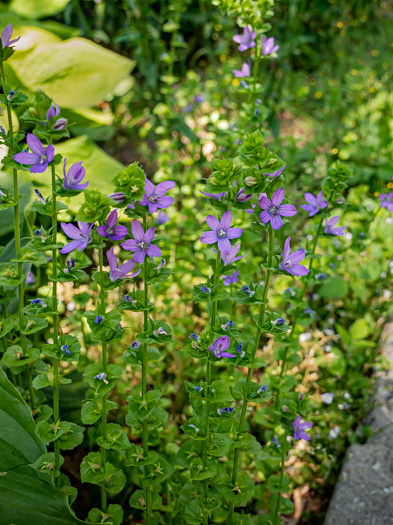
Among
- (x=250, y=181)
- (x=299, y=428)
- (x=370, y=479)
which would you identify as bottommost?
(x=370, y=479)

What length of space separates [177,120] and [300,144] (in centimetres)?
112

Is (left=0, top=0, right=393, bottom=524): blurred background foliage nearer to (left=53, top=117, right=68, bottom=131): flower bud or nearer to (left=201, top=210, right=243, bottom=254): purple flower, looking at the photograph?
(left=201, top=210, right=243, bottom=254): purple flower

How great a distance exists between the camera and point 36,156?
0.90 meters

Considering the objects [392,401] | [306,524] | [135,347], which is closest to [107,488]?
[135,347]

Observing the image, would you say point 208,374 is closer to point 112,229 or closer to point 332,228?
point 112,229

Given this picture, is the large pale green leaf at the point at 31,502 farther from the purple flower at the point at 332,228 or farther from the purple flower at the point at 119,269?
the purple flower at the point at 332,228

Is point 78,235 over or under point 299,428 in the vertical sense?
over

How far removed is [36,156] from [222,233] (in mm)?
351

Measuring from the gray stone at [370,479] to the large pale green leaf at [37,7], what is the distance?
289 cm

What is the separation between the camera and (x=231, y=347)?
1055 mm

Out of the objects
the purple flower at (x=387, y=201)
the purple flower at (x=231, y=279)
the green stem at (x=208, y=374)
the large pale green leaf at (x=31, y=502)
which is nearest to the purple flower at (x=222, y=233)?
the green stem at (x=208, y=374)

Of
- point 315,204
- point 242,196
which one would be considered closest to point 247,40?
point 315,204

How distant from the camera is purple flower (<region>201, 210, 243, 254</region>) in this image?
3.02ft

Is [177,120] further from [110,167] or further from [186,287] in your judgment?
[186,287]
